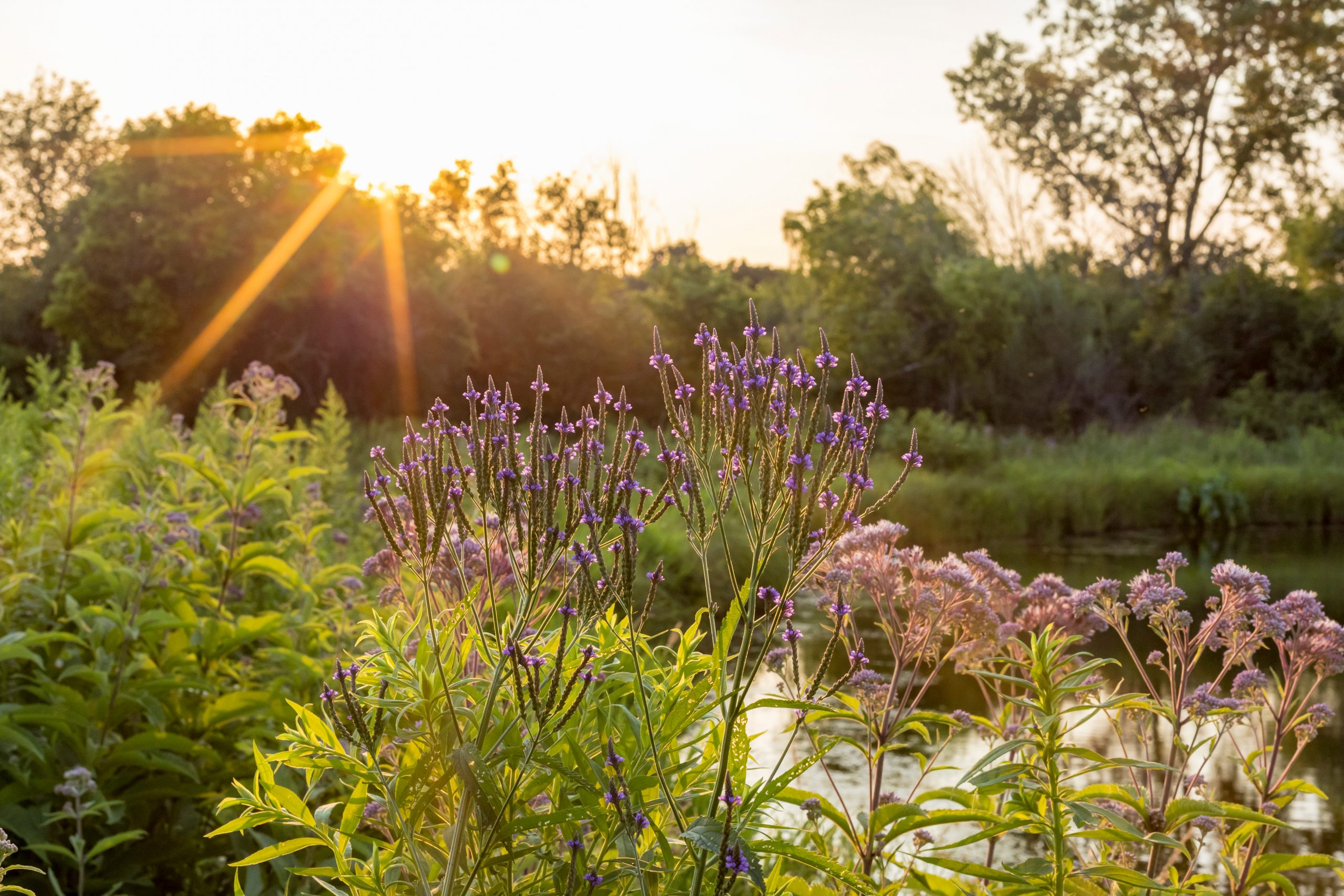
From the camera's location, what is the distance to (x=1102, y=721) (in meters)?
8.02

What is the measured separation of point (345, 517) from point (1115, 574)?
8.68 m

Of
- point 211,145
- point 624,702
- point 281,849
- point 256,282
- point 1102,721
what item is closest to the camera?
point 281,849

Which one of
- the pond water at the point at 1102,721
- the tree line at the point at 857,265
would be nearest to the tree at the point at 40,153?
the tree line at the point at 857,265

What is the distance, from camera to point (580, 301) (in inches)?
952

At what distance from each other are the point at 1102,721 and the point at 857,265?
17990 millimetres

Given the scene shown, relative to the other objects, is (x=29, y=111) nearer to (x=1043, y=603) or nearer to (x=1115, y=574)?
(x=1115, y=574)

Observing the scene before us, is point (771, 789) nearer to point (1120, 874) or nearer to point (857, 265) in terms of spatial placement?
point (1120, 874)

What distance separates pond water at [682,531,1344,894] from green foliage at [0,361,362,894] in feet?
5.77

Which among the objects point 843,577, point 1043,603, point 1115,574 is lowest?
point 1115,574

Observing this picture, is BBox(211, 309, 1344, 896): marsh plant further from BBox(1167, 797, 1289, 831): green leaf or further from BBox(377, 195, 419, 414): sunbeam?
BBox(377, 195, 419, 414): sunbeam

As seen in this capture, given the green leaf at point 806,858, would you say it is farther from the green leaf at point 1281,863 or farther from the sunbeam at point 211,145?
the sunbeam at point 211,145

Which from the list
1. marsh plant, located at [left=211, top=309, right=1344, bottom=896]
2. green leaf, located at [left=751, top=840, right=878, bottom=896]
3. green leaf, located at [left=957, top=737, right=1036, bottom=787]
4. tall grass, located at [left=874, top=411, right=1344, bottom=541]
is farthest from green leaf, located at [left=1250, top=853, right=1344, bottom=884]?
tall grass, located at [left=874, top=411, right=1344, bottom=541]

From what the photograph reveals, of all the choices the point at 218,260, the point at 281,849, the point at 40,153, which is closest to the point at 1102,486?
the point at 218,260

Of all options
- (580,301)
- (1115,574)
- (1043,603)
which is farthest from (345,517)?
(580,301)
